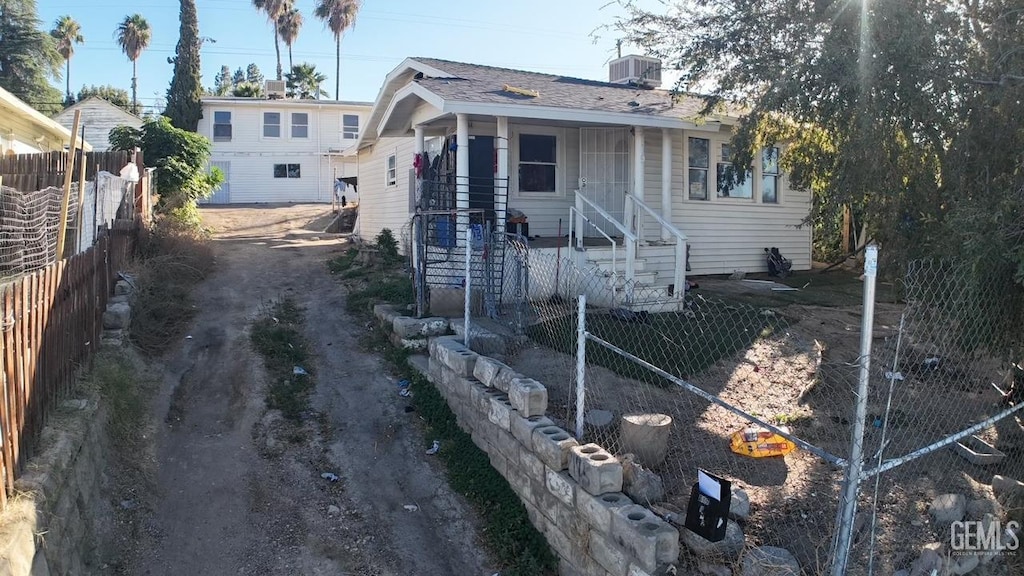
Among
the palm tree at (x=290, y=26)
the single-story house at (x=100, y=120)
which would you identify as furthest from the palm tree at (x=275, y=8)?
the single-story house at (x=100, y=120)

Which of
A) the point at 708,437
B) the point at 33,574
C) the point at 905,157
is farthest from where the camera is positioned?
the point at 905,157

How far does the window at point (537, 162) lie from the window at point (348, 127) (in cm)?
1964

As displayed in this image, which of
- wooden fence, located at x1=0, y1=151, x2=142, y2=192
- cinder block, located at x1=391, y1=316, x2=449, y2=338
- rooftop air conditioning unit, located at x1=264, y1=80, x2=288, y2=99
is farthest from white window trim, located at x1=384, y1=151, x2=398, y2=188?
rooftop air conditioning unit, located at x1=264, y1=80, x2=288, y2=99

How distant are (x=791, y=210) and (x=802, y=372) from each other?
28.3 feet

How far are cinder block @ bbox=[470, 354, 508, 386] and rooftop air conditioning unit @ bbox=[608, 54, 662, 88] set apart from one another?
1053cm

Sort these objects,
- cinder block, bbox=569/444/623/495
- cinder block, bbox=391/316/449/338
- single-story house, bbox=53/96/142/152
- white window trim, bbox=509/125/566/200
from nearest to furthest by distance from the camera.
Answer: cinder block, bbox=569/444/623/495
cinder block, bbox=391/316/449/338
white window trim, bbox=509/125/566/200
single-story house, bbox=53/96/142/152

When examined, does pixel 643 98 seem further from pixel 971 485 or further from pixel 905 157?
pixel 971 485

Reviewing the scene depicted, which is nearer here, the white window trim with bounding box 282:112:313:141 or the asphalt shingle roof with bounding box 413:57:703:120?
the asphalt shingle roof with bounding box 413:57:703:120

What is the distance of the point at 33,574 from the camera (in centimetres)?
339

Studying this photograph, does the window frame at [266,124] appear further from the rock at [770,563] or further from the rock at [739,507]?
the rock at [770,563]

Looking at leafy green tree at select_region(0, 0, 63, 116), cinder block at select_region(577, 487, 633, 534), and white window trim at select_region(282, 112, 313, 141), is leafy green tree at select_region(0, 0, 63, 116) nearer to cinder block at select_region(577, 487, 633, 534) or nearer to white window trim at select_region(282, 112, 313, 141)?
white window trim at select_region(282, 112, 313, 141)

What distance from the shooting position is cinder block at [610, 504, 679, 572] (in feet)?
12.2

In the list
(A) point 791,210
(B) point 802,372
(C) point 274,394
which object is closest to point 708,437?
(B) point 802,372

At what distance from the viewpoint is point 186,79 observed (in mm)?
28438
